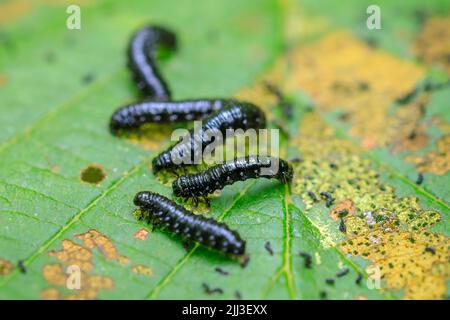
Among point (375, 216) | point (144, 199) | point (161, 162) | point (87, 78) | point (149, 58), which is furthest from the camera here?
point (149, 58)

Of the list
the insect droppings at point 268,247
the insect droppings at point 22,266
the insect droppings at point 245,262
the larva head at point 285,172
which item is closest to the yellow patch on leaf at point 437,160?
the larva head at point 285,172

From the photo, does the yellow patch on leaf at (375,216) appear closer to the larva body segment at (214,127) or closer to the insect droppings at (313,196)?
the insect droppings at (313,196)

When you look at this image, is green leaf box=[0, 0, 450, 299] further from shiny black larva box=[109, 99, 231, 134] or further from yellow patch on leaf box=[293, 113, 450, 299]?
shiny black larva box=[109, 99, 231, 134]

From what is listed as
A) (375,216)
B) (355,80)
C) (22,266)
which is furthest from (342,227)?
(22,266)

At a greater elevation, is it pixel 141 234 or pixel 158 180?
pixel 158 180

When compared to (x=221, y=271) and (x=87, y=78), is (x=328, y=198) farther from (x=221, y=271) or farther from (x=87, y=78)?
(x=87, y=78)

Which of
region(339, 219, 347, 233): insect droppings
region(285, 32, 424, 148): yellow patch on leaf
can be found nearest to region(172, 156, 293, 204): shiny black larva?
region(339, 219, 347, 233): insect droppings
